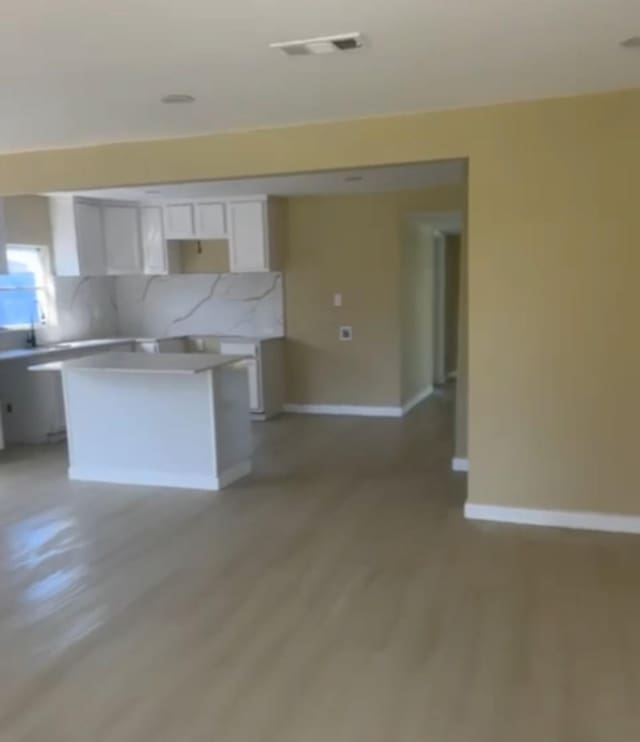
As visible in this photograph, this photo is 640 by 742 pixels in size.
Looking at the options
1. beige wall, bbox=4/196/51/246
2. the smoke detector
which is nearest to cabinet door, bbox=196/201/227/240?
beige wall, bbox=4/196/51/246

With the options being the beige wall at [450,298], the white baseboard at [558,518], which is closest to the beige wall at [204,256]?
the beige wall at [450,298]

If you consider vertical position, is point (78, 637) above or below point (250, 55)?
below

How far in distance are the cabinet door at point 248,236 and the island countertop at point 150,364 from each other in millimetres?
2184

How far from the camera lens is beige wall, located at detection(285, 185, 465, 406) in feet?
23.0

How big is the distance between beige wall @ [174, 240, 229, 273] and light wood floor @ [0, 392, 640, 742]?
3.59 meters

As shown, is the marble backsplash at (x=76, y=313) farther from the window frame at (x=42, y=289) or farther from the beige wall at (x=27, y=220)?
the beige wall at (x=27, y=220)

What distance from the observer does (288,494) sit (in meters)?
4.59

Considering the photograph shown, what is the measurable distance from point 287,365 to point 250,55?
4887 millimetres

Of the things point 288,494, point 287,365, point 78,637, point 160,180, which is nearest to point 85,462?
point 288,494

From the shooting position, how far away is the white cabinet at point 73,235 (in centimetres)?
680

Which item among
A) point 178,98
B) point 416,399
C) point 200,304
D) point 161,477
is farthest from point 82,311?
point 178,98

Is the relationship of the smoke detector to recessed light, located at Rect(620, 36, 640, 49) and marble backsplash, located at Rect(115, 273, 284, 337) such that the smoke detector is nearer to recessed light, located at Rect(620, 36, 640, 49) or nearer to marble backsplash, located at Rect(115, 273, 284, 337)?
recessed light, located at Rect(620, 36, 640, 49)

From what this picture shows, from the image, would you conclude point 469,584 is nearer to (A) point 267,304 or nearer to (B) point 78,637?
(B) point 78,637

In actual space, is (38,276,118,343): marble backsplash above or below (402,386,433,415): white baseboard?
above
